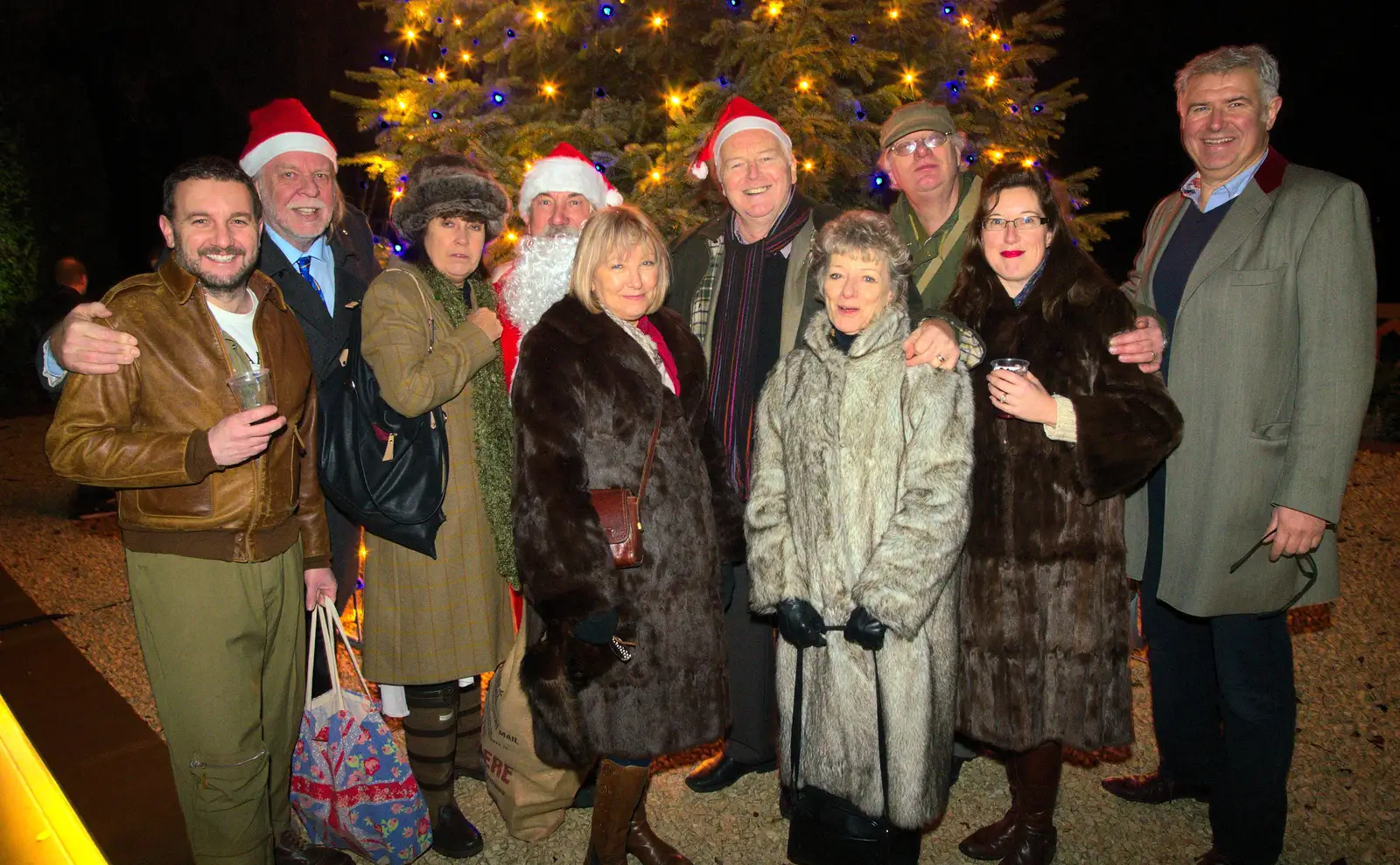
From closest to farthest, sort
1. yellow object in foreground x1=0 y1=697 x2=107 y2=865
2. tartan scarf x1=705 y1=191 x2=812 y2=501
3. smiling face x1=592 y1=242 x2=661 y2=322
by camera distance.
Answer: yellow object in foreground x1=0 y1=697 x2=107 y2=865
smiling face x1=592 y1=242 x2=661 y2=322
tartan scarf x1=705 y1=191 x2=812 y2=501

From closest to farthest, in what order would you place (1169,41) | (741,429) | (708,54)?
(741,429), (708,54), (1169,41)

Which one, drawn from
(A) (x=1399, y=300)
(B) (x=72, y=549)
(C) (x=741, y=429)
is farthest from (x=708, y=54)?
(A) (x=1399, y=300)

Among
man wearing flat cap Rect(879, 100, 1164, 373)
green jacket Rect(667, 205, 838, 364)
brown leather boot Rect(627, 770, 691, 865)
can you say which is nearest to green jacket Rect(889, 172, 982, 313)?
man wearing flat cap Rect(879, 100, 1164, 373)

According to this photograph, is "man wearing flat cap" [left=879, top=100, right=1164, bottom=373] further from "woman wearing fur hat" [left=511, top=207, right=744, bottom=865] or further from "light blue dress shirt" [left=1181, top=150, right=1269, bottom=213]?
"woman wearing fur hat" [left=511, top=207, right=744, bottom=865]

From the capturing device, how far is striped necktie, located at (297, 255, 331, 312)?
139 inches

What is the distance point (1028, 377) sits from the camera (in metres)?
2.63

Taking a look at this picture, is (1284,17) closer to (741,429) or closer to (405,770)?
(741,429)

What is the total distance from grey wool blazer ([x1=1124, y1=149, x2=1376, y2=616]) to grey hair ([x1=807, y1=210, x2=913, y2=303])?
43.4 inches

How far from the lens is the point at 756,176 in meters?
3.53

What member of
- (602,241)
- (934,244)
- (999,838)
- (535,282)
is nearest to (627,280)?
(602,241)

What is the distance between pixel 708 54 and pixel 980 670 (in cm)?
461

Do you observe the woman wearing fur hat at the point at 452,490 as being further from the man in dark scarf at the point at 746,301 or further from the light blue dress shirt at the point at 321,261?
the man in dark scarf at the point at 746,301

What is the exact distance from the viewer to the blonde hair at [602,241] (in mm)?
2812

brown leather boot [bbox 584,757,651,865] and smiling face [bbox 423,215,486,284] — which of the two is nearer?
brown leather boot [bbox 584,757,651,865]
